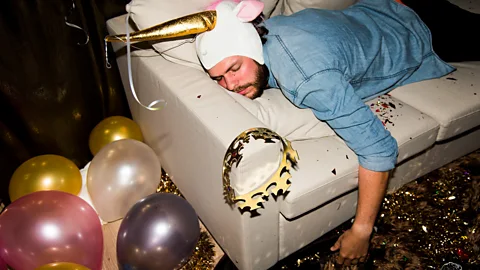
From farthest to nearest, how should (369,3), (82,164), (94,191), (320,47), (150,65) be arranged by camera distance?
1. (82,164)
2. (369,3)
3. (94,191)
4. (150,65)
5. (320,47)

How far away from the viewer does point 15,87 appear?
166 cm

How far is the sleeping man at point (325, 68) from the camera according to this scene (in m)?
1.31

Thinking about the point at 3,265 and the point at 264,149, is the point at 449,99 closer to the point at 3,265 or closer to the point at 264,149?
the point at 264,149

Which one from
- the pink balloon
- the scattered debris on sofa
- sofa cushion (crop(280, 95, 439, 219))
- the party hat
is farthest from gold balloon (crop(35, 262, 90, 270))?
the scattered debris on sofa

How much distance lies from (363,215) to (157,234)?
705mm

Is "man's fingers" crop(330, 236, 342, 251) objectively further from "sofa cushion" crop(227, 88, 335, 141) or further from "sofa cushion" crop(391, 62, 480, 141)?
"sofa cushion" crop(391, 62, 480, 141)

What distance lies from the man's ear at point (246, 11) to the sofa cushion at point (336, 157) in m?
0.47

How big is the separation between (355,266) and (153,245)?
77 centimetres

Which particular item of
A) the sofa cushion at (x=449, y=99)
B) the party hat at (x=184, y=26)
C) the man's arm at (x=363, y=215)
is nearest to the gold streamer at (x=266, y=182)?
the man's arm at (x=363, y=215)

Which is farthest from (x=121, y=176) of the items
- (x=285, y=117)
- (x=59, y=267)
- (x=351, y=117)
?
(x=351, y=117)

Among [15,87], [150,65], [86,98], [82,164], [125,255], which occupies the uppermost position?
[150,65]

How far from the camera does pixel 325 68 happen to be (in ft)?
4.30

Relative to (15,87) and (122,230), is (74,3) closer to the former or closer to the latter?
(15,87)

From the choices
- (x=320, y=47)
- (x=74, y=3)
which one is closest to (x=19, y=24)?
(x=74, y=3)
